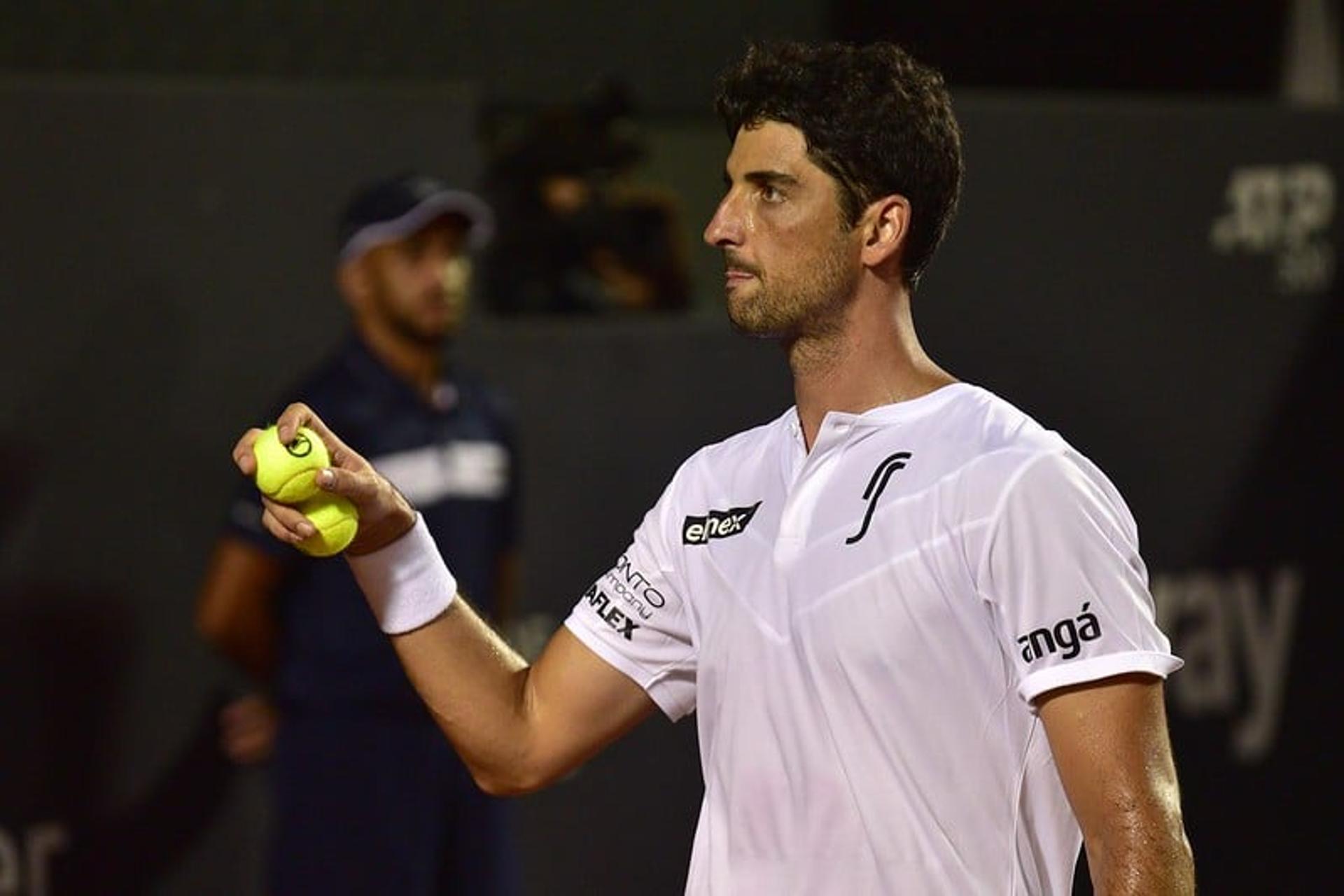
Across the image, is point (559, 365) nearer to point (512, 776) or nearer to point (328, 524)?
point (512, 776)

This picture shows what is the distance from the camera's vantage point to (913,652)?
105 inches

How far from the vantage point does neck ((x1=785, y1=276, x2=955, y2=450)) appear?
2.89m

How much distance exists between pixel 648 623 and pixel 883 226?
58 cm

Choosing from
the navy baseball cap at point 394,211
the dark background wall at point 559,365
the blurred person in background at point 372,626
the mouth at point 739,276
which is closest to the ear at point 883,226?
the mouth at point 739,276

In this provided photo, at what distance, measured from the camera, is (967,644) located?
8.74 feet

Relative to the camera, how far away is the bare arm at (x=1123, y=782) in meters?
2.51

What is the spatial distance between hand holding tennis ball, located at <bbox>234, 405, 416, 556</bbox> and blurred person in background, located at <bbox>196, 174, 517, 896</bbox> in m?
1.77

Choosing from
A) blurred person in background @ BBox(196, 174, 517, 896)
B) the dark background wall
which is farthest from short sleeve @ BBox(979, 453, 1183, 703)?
the dark background wall

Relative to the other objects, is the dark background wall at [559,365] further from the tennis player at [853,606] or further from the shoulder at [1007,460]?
the shoulder at [1007,460]

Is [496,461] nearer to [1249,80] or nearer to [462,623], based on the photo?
[462,623]

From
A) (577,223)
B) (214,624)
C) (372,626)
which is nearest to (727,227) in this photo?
(372,626)

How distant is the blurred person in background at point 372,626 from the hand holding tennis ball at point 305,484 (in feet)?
5.88

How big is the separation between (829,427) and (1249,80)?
5.48 meters

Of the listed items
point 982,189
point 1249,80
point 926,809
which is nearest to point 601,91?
point 982,189
